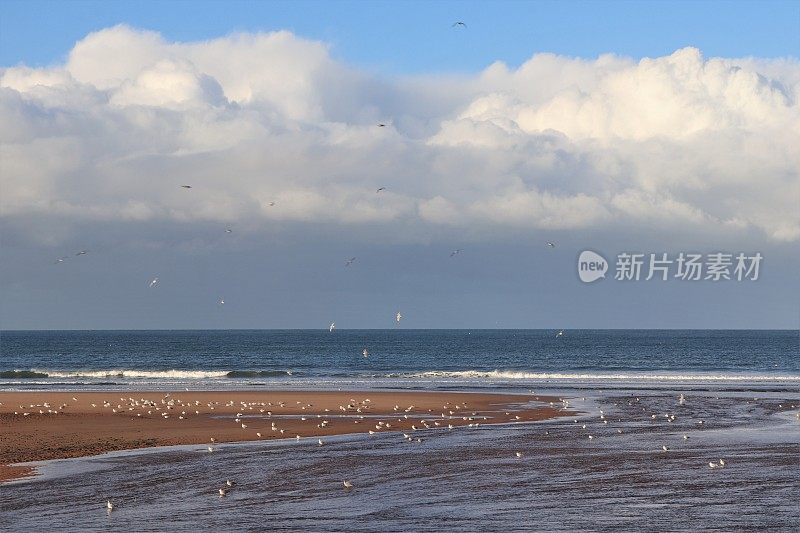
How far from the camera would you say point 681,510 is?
19266 mm

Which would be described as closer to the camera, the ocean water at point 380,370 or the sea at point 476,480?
the sea at point 476,480

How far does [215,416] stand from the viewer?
133 ft

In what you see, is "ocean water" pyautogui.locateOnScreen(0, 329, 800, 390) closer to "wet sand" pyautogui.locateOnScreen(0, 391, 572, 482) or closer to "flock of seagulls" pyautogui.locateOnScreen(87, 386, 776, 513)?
"wet sand" pyautogui.locateOnScreen(0, 391, 572, 482)

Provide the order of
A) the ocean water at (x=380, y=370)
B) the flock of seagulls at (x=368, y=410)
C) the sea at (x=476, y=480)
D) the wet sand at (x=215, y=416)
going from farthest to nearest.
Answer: the ocean water at (x=380, y=370) → the flock of seagulls at (x=368, y=410) → the wet sand at (x=215, y=416) → the sea at (x=476, y=480)

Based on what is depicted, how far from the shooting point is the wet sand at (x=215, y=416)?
1236 inches

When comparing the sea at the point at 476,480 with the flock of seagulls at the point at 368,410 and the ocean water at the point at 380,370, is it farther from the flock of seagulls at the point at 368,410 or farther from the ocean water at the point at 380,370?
the ocean water at the point at 380,370

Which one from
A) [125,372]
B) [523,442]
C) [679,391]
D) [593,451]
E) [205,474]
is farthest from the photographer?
[125,372]

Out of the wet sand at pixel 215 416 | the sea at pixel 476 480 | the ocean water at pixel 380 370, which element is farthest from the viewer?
the ocean water at pixel 380 370

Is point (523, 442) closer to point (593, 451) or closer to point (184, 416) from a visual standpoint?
point (593, 451)

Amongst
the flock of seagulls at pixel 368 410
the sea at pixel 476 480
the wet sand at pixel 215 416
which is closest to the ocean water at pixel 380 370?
the wet sand at pixel 215 416

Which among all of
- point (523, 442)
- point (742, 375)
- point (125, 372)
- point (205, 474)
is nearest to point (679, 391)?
point (742, 375)

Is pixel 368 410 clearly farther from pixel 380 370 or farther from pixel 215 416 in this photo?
pixel 380 370

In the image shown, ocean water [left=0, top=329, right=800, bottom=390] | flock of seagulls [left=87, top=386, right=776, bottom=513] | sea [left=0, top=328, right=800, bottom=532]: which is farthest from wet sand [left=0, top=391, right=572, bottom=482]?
ocean water [left=0, top=329, right=800, bottom=390]

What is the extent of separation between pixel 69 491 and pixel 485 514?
9131 mm
